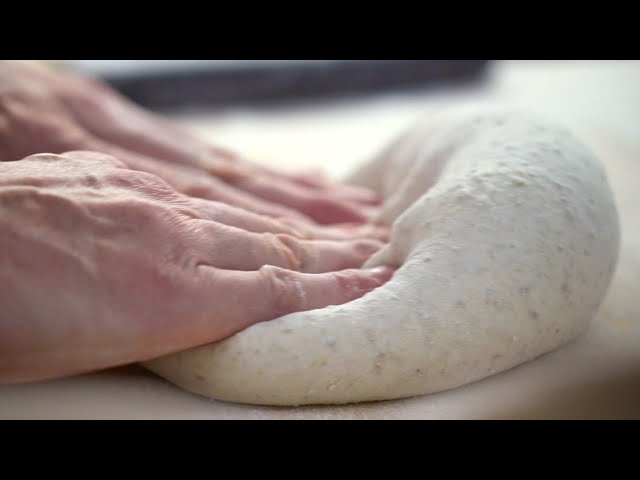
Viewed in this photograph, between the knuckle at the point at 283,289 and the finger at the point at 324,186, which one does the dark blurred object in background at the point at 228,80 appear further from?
the knuckle at the point at 283,289

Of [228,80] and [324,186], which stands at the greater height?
[228,80]

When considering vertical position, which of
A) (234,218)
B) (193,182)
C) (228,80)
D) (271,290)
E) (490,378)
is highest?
(228,80)

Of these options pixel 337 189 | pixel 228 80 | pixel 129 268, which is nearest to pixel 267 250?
pixel 129 268

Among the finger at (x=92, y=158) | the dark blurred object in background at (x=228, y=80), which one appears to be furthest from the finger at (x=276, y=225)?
the dark blurred object in background at (x=228, y=80)

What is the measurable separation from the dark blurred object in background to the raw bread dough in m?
1.56

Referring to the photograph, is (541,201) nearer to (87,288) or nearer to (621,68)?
(87,288)

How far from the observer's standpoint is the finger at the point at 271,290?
99 cm

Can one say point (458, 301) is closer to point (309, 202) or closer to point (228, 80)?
point (309, 202)

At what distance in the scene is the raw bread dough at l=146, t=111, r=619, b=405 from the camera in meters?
0.99

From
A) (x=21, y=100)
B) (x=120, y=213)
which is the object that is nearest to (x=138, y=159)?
(x=21, y=100)

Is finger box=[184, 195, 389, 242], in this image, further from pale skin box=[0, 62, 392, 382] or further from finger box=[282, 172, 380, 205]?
finger box=[282, 172, 380, 205]

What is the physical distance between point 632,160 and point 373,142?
74cm

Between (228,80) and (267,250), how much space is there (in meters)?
1.71

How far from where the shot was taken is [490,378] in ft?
3.53
